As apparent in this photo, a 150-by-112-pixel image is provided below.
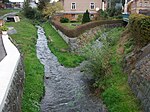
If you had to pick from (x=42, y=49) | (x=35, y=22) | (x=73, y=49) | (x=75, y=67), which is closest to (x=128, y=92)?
(x=75, y=67)

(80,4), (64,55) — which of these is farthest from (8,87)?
(80,4)

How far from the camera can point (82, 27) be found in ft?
96.7

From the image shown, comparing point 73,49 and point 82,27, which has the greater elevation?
point 82,27

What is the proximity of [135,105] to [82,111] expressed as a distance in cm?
247

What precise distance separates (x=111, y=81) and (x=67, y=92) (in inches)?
101

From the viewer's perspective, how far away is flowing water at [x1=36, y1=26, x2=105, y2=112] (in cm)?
1317

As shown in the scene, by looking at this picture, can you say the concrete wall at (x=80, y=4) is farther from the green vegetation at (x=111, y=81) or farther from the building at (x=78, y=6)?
the green vegetation at (x=111, y=81)

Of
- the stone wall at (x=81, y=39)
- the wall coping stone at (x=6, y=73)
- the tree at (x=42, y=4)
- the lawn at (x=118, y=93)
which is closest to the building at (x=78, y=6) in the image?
the tree at (x=42, y=4)

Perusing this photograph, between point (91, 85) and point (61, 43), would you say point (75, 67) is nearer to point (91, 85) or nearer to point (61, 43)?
point (91, 85)

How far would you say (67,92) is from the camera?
50.2 ft

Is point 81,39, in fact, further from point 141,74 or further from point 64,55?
point 141,74

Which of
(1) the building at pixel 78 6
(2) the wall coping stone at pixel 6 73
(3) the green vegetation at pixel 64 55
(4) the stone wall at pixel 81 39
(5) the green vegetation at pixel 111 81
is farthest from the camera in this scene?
(1) the building at pixel 78 6

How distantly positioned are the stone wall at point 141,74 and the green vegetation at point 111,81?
15.3 inches

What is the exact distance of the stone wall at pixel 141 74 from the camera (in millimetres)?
11461
